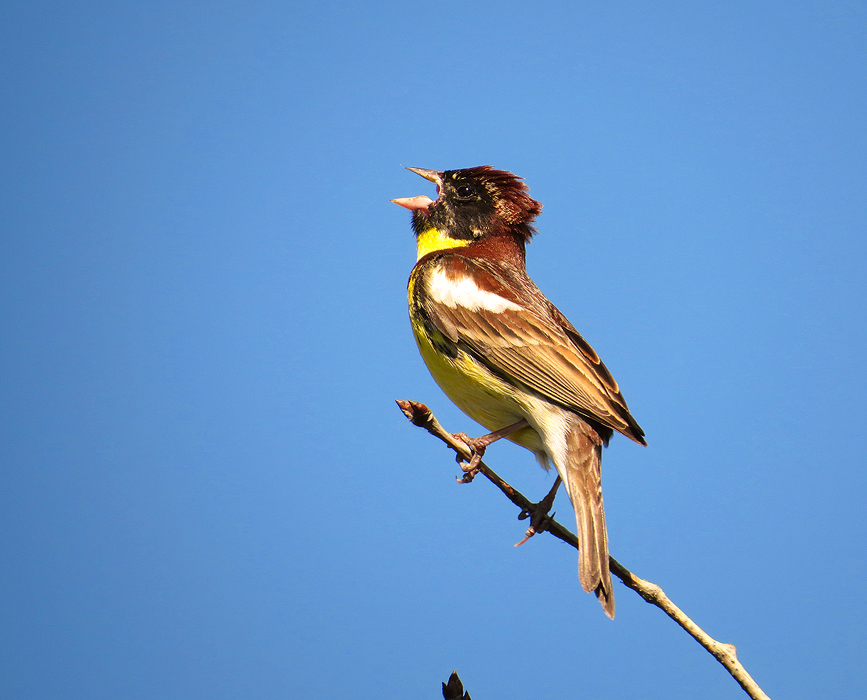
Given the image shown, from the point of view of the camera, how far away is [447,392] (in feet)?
16.8

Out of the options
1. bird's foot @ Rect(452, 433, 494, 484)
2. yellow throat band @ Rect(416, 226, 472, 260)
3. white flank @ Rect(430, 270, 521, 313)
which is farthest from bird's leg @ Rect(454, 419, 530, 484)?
yellow throat band @ Rect(416, 226, 472, 260)

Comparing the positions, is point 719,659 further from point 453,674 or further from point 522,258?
point 522,258

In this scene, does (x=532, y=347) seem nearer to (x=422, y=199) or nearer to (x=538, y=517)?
Result: (x=538, y=517)

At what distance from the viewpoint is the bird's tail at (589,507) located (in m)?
3.90

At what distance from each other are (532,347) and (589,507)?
3.77 feet

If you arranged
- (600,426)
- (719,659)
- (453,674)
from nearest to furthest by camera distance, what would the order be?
(453,674), (719,659), (600,426)

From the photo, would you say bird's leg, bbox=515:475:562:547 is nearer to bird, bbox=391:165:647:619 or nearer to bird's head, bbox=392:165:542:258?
bird, bbox=391:165:647:619

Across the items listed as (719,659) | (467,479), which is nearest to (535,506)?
(467,479)

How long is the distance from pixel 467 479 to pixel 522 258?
2.56 meters

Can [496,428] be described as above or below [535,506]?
above

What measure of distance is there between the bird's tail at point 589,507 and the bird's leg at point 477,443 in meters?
0.37

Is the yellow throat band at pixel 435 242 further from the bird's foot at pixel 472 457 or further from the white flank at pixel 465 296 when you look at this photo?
the bird's foot at pixel 472 457

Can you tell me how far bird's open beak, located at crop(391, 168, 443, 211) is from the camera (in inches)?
252

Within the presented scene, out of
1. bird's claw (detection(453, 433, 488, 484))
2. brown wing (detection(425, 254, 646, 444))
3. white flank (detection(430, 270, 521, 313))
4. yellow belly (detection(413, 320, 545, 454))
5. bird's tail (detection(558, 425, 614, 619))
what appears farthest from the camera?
white flank (detection(430, 270, 521, 313))
